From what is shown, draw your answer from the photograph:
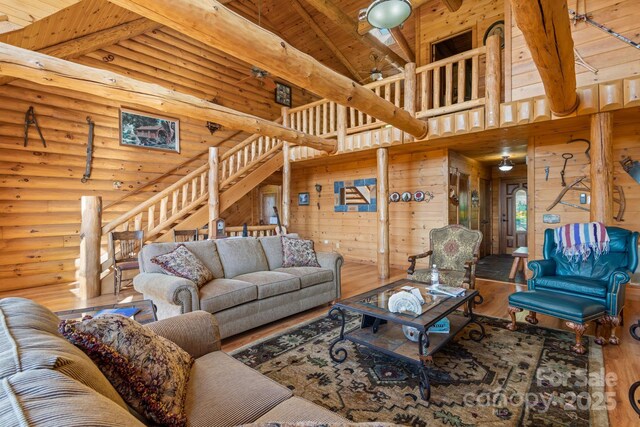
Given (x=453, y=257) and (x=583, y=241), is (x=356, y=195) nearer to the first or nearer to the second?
(x=453, y=257)

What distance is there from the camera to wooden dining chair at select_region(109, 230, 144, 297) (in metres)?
4.30

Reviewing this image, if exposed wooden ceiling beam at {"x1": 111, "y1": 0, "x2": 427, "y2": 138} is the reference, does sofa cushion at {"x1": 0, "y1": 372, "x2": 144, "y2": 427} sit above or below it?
below

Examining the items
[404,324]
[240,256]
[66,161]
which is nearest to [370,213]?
[240,256]

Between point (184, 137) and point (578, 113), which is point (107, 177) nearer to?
point (184, 137)

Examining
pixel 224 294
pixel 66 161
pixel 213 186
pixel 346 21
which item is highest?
pixel 346 21

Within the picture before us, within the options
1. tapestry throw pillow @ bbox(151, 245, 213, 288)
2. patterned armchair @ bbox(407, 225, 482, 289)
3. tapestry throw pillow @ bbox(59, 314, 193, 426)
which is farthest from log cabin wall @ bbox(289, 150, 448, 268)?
tapestry throw pillow @ bbox(59, 314, 193, 426)

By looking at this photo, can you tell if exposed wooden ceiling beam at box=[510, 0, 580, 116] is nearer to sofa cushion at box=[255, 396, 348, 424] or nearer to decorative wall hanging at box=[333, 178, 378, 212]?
sofa cushion at box=[255, 396, 348, 424]

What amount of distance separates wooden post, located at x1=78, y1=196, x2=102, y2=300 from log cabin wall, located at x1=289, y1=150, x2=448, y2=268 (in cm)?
459

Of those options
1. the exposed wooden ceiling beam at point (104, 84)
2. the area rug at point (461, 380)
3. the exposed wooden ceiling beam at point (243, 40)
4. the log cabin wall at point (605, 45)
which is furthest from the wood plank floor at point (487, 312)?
the log cabin wall at point (605, 45)

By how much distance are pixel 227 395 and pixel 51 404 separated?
874mm

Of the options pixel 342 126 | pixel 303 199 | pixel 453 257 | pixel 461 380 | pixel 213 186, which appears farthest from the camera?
pixel 303 199

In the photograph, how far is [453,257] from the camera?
13.3ft

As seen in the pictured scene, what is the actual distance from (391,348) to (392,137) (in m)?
3.86

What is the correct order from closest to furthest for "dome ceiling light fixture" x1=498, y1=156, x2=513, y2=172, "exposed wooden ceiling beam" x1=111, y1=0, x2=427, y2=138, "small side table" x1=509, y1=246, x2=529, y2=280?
"exposed wooden ceiling beam" x1=111, y1=0, x2=427, y2=138 → "small side table" x1=509, y1=246, x2=529, y2=280 → "dome ceiling light fixture" x1=498, y1=156, x2=513, y2=172
